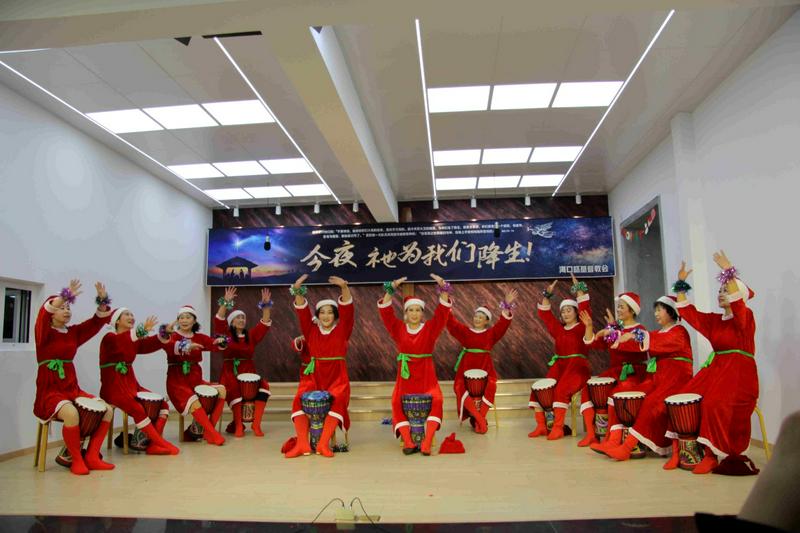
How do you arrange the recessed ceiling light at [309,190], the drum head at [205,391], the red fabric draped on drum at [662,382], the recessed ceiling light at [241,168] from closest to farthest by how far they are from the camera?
the red fabric draped on drum at [662,382], the drum head at [205,391], the recessed ceiling light at [241,168], the recessed ceiling light at [309,190]

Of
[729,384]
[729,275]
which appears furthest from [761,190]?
[729,384]

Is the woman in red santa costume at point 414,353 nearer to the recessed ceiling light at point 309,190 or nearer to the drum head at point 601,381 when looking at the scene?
the drum head at point 601,381

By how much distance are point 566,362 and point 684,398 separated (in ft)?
6.88

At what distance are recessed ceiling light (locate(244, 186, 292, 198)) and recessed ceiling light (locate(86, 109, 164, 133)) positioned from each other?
2527mm

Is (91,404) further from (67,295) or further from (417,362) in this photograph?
(417,362)

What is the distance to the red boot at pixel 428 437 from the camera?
17.1ft

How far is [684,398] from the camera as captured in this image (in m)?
4.29

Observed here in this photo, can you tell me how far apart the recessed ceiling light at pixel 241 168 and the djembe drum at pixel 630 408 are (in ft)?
18.4

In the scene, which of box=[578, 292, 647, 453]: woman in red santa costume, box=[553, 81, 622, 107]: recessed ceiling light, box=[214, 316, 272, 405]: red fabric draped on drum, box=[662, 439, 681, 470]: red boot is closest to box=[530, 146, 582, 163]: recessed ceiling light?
box=[553, 81, 622, 107]: recessed ceiling light

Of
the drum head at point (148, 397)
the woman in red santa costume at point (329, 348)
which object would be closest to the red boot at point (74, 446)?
the drum head at point (148, 397)

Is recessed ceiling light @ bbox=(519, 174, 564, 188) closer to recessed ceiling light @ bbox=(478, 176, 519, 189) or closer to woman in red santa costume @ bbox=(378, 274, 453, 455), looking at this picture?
recessed ceiling light @ bbox=(478, 176, 519, 189)

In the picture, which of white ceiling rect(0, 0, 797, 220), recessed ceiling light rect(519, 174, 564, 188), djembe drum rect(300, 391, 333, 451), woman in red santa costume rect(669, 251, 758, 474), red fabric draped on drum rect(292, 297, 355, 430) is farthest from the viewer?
recessed ceiling light rect(519, 174, 564, 188)

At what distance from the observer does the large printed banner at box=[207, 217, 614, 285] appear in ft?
30.1

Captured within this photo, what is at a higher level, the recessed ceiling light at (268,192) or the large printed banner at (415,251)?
the recessed ceiling light at (268,192)
